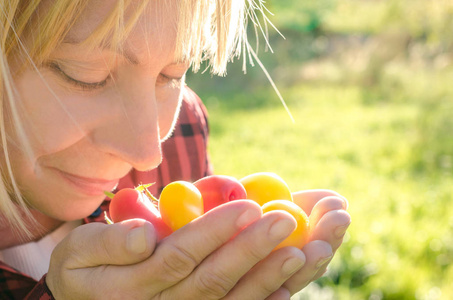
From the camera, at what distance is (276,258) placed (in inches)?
42.3

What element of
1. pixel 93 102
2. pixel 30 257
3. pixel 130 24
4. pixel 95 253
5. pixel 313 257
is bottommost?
pixel 30 257

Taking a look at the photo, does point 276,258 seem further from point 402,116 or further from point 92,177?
point 402,116

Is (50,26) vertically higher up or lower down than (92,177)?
higher up

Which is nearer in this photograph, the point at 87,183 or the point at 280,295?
the point at 280,295

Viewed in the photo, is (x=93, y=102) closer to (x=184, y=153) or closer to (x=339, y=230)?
(x=339, y=230)

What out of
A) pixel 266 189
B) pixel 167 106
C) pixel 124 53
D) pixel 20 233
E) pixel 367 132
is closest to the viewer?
pixel 124 53

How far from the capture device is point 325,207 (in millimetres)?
1243

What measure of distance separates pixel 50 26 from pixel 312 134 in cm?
634

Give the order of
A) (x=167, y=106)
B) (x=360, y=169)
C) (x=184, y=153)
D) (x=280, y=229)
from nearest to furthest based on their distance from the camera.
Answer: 1. (x=280, y=229)
2. (x=167, y=106)
3. (x=184, y=153)
4. (x=360, y=169)

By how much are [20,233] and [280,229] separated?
96 centimetres

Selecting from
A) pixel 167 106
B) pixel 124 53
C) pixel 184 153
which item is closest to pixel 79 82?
pixel 124 53

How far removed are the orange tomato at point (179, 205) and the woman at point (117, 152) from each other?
135mm

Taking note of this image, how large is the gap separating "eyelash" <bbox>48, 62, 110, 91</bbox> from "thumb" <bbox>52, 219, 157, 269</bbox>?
12.8 inches

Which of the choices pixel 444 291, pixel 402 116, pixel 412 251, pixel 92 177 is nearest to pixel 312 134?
pixel 402 116
